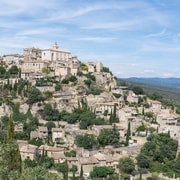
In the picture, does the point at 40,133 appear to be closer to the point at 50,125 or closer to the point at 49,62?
the point at 50,125

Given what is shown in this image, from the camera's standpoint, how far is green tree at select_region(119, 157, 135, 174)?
40.7 meters

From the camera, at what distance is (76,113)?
50.4m

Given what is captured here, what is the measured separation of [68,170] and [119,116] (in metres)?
Result: 13.3

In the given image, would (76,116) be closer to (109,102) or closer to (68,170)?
(109,102)

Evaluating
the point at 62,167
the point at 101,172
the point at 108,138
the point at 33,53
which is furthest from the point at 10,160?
the point at 33,53

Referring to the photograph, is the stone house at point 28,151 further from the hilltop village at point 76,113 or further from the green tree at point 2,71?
the green tree at point 2,71

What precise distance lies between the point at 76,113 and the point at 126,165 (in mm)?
11527

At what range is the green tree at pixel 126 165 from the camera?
1601 inches

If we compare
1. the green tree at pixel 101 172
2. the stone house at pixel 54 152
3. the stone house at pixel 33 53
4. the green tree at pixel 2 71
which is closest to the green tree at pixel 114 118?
the stone house at pixel 54 152

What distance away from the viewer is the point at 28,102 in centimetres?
5194

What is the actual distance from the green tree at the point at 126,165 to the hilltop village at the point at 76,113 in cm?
80

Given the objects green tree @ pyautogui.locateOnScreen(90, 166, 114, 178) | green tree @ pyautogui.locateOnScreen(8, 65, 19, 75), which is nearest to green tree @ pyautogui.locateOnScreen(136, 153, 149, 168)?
green tree @ pyautogui.locateOnScreen(90, 166, 114, 178)

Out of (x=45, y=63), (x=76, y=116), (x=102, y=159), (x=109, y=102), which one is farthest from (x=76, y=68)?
(x=102, y=159)

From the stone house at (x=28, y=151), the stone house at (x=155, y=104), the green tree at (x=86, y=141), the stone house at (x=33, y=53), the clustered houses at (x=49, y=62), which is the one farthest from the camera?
the stone house at (x=33, y=53)
